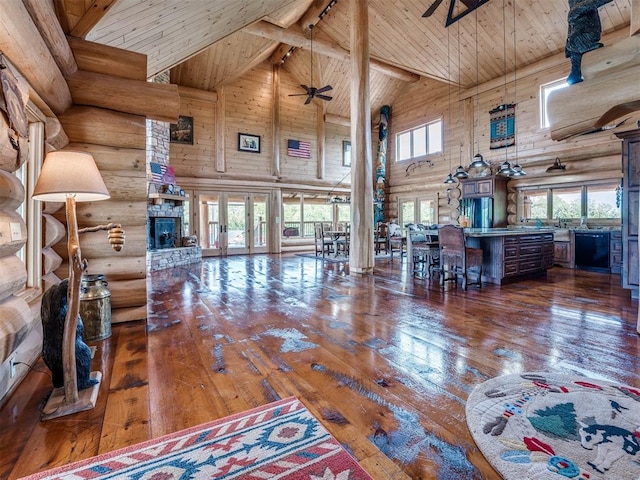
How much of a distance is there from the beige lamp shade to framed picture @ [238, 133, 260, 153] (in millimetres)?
9163

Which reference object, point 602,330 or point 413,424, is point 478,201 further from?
point 413,424

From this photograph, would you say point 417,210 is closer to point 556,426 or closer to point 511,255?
point 511,255

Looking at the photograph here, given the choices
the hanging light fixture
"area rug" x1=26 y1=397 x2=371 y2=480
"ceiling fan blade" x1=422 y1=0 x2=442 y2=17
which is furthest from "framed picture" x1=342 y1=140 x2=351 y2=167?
"area rug" x1=26 y1=397 x2=371 y2=480

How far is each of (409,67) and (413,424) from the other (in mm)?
10281

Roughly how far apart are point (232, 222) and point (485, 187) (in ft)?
25.4

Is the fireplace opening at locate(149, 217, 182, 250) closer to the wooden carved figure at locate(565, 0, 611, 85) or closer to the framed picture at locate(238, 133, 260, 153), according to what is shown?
the framed picture at locate(238, 133, 260, 153)

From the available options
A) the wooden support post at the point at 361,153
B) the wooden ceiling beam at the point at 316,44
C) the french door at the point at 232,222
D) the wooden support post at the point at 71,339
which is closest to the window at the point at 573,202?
the wooden support post at the point at 361,153

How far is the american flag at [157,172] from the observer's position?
747 centimetres

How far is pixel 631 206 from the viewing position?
409cm

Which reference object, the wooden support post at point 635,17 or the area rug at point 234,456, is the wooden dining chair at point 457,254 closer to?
the area rug at point 234,456

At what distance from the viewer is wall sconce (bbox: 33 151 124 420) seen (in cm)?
167

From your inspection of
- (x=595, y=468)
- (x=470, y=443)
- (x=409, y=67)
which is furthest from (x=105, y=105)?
(x=409, y=67)

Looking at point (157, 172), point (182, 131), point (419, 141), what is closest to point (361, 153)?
point (157, 172)

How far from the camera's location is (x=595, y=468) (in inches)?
50.1
